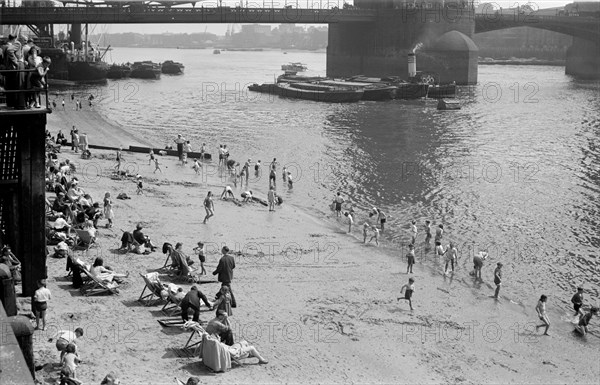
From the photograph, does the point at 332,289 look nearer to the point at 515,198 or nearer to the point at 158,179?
the point at 158,179

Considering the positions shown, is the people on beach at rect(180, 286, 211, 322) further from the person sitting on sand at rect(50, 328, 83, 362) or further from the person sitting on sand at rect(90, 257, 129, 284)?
the person sitting on sand at rect(90, 257, 129, 284)

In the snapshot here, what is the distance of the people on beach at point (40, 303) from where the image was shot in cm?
1683

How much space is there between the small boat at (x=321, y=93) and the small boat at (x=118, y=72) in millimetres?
34584

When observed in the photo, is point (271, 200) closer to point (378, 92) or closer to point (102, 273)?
point (102, 273)

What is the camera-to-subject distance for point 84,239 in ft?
78.7

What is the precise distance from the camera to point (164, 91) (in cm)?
11944

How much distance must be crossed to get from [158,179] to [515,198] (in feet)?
63.1

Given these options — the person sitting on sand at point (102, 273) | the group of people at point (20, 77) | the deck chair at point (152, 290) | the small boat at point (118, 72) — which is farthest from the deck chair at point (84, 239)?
the small boat at point (118, 72)

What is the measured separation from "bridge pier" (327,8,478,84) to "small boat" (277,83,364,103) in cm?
2074

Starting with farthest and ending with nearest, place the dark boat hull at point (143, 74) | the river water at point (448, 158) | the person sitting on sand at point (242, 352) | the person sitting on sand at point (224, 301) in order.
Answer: the dark boat hull at point (143, 74) → the river water at point (448, 158) → the person sitting on sand at point (224, 301) → the person sitting on sand at point (242, 352)

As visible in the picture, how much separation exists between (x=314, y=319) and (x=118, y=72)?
4967 inches

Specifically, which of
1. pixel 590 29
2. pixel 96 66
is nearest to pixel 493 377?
pixel 96 66

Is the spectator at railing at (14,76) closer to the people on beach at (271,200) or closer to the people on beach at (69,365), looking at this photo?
the people on beach at (69,365)

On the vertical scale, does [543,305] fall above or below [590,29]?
below
